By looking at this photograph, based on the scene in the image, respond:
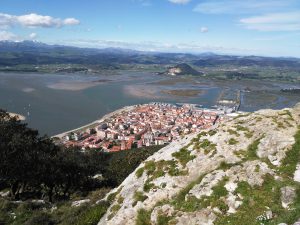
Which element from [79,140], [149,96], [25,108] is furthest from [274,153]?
[149,96]

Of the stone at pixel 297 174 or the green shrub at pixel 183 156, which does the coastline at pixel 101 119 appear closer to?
the green shrub at pixel 183 156

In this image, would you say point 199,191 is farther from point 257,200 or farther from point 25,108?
point 25,108

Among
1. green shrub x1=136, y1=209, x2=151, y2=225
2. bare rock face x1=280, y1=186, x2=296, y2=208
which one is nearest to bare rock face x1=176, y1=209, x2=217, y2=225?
green shrub x1=136, y1=209, x2=151, y2=225

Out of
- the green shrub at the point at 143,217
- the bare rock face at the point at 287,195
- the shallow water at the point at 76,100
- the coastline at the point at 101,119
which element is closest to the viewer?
the bare rock face at the point at 287,195

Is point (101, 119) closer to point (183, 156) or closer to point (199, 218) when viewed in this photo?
point (183, 156)

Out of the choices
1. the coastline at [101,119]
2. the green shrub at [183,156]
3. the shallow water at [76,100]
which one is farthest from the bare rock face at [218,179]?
the shallow water at [76,100]

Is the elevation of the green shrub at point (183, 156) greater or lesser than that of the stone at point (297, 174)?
lesser
